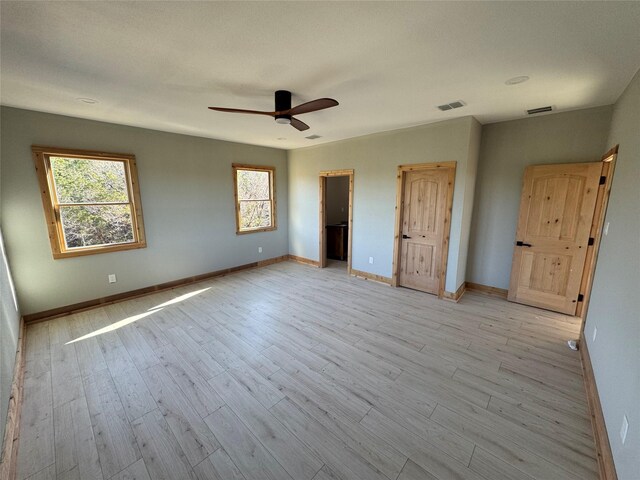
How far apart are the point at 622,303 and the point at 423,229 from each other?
2.57 metres

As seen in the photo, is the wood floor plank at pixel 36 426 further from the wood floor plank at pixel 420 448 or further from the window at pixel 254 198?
the window at pixel 254 198

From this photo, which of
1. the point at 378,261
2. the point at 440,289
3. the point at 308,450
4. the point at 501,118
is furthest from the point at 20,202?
the point at 501,118

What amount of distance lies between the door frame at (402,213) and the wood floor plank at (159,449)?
3779 mm

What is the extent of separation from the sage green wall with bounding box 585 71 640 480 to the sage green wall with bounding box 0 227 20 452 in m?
3.70

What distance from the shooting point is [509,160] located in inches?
152

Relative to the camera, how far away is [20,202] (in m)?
3.17

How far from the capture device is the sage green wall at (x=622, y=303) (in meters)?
1.42

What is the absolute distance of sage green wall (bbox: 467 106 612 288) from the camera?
333 centimetres

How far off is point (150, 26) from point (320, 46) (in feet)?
3.60

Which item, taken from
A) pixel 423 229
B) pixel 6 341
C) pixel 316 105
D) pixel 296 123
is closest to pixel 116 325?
pixel 6 341

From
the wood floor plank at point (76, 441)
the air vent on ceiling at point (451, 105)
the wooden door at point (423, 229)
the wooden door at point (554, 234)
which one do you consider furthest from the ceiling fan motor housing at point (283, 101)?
the wooden door at point (554, 234)

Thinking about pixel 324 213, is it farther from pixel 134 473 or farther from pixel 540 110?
pixel 134 473

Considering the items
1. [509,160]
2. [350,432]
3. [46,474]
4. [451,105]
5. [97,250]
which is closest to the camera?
[46,474]

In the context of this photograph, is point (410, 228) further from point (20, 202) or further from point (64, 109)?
point (20, 202)
